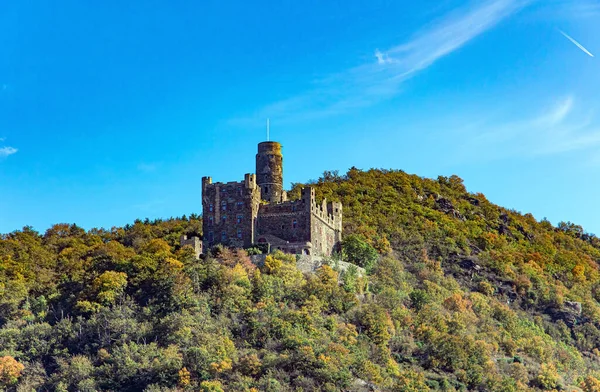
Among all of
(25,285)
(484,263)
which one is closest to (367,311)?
(25,285)

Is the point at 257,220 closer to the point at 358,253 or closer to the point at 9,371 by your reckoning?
the point at 358,253

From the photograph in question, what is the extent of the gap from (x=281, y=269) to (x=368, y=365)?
12.3 m

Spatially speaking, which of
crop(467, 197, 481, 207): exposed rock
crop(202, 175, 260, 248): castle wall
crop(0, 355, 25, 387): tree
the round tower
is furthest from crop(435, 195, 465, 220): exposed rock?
crop(0, 355, 25, 387): tree

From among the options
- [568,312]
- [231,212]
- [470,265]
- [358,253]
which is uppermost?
[231,212]

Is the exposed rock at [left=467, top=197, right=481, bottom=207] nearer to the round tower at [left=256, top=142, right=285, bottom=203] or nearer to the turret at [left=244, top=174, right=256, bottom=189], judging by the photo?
the round tower at [left=256, top=142, right=285, bottom=203]

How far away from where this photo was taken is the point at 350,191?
131875mm

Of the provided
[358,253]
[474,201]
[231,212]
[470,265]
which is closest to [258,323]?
[231,212]

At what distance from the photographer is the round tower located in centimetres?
9781

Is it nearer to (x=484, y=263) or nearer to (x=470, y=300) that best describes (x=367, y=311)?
(x=470, y=300)

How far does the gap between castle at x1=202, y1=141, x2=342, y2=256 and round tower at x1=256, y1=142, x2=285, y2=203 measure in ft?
5.80

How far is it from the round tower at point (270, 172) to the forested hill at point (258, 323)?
27.8 ft

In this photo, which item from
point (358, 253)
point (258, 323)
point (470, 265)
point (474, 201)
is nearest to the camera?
point (258, 323)

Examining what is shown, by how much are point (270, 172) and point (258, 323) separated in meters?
19.8

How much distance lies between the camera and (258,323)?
8256 centimetres
